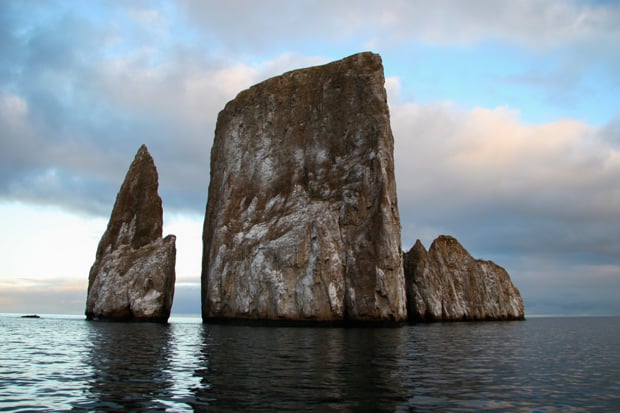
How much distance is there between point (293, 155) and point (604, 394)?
2255 inches

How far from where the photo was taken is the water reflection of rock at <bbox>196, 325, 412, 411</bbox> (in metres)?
13.7

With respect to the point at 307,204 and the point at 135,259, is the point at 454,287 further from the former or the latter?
the point at 135,259

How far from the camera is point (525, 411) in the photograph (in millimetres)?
13289

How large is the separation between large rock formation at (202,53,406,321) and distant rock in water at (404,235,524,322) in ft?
70.9

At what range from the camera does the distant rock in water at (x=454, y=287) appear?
268 ft

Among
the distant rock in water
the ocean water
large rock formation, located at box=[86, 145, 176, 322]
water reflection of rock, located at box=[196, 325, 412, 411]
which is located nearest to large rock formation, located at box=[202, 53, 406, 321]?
large rock formation, located at box=[86, 145, 176, 322]

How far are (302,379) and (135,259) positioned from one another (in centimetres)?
6454

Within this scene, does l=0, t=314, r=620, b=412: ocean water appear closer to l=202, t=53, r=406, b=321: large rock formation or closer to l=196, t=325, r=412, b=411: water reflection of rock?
l=196, t=325, r=412, b=411: water reflection of rock

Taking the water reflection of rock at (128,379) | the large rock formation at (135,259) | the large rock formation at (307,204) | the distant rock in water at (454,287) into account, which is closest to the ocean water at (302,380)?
the water reflection of rock at (128,379)

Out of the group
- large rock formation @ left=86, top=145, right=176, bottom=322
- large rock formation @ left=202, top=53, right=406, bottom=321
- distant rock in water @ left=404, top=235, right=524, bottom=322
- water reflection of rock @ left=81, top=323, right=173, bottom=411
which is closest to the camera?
water reflection of rock @ left=81, top=323, right=173, bottom=411

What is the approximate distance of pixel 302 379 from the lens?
1778 centimetres

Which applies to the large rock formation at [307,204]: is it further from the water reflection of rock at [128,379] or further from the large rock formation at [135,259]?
the water reflection of rock at [128,379]

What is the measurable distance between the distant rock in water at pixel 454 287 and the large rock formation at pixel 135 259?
3719 centimetres

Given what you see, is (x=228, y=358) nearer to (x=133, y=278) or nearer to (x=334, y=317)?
(x=334, y=317)
